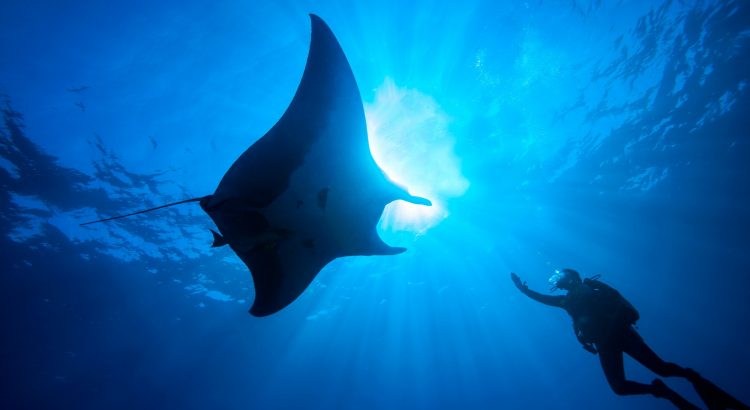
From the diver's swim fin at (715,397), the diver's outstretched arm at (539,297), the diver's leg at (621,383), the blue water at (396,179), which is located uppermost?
the blue water at (396,179)

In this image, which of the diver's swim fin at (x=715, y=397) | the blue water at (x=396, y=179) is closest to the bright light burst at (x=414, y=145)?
the blue water at (x=396, y=179)

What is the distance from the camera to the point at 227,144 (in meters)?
12.0

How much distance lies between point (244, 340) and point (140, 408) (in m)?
16.1

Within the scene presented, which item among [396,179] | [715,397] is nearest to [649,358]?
[715,397]

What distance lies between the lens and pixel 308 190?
142 inches

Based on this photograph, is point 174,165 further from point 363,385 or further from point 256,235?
point 363,385

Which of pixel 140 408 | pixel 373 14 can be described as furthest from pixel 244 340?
pixel 373 14

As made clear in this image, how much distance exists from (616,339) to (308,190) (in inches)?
205

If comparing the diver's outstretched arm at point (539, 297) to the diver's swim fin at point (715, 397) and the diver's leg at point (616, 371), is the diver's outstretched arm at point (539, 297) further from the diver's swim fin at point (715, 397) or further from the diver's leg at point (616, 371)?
the diver's swim fin at point (715, 397)

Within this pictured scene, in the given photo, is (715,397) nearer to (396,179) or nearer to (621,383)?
(621,383)

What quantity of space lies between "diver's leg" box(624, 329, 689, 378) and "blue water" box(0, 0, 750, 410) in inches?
361

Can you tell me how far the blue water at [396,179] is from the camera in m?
10.3

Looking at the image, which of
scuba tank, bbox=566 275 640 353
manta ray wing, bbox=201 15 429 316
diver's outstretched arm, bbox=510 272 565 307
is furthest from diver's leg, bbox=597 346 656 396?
manta ray wing, bbox=201 15 429 316

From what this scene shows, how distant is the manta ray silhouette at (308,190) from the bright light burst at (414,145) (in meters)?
6.57
